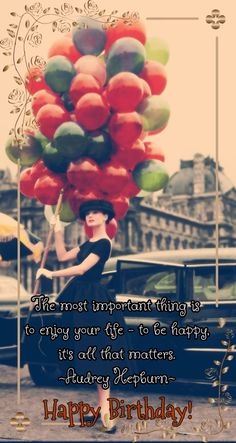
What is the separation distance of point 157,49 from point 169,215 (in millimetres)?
1527

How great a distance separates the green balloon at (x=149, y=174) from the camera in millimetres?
6566

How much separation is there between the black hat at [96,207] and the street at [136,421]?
1.58 metres

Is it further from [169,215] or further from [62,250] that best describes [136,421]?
[169,215]

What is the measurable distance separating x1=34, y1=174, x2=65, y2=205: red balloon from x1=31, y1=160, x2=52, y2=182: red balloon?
4cm

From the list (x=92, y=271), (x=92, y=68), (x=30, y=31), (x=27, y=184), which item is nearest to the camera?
(x=92, y=68)

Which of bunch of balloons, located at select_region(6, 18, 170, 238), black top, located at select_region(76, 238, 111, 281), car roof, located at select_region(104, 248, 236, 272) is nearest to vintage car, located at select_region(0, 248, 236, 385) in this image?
car roof, located at select_region(104, 248, 236, 272)

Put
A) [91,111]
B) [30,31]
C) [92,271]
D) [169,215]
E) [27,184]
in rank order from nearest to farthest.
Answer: [91,111]
[92,271]
[27,184]
[30,31]
[169,215]

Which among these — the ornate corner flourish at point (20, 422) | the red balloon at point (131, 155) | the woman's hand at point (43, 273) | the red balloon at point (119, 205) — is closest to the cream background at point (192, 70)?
the red balloon at point (131, 155)

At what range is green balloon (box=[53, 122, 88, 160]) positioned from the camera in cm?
641

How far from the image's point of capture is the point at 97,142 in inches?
254

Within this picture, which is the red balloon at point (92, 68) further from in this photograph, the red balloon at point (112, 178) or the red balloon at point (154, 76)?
the red balloon at point (112, 178)

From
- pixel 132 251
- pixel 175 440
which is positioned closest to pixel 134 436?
pixel 175 440

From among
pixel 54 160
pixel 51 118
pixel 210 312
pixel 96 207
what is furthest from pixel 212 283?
pixel 51 118

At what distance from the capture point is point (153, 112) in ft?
21.6
